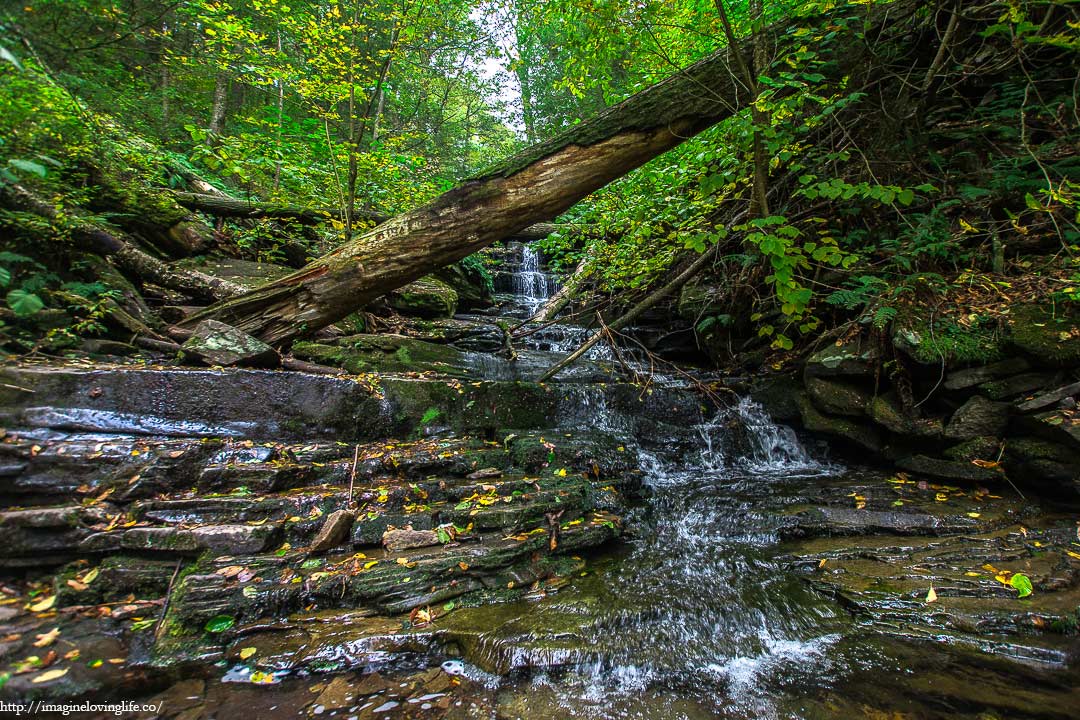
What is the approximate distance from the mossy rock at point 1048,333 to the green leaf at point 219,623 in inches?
254

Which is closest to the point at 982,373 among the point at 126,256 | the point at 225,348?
the point at 225,348

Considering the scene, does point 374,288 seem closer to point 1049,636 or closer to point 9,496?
point 9,496

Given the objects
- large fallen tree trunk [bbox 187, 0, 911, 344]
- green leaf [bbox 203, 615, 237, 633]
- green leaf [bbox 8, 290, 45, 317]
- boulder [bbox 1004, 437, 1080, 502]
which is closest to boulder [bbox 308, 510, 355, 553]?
green leaf [bbox 203, 615, 237, 633]

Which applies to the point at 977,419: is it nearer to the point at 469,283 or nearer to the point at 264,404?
the point at 264,404

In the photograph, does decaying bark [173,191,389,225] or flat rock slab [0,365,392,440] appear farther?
decaying bark [173,191,389,225]

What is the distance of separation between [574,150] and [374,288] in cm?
261

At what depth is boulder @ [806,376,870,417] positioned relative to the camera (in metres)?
4.85

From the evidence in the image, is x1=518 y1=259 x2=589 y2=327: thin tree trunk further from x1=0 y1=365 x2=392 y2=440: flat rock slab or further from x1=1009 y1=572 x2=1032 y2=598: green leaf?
x1=1009 y1=572 x2=1032 y2=598: green leaf

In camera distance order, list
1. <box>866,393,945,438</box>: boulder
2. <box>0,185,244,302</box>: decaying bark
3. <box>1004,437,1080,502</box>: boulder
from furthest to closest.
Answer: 1. <box>0,185,244,302</box>: decaying bark
2. <box>866,393,945,438</box>: boulder
3. <box>1004,437,1080,502</box>: boulder

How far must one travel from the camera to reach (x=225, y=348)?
13.6 ft

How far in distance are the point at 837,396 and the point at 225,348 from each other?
6.86m

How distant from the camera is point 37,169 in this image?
1.75 meters

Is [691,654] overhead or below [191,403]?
below

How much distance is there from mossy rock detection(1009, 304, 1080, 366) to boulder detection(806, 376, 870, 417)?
1371 millimetres
